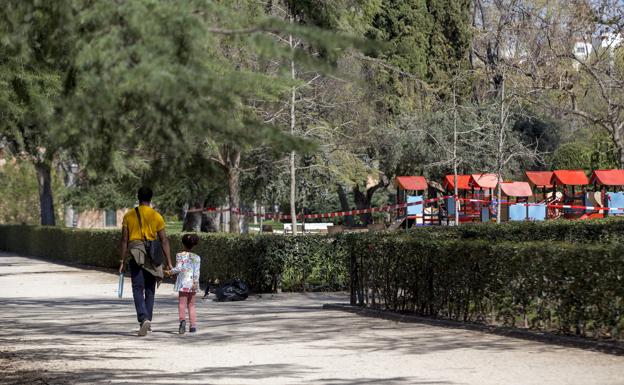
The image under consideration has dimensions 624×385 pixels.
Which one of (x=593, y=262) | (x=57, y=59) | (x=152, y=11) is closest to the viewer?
(x=152, y=11)

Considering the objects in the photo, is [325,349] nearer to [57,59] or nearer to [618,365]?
[618,365]

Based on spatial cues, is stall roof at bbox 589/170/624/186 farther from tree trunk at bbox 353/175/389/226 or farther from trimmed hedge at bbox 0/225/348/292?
trimmed hedge at bbox 0/225/348/292

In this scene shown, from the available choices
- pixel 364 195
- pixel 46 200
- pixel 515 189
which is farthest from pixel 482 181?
pixel 46 200

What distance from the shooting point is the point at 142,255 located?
45.2 feet

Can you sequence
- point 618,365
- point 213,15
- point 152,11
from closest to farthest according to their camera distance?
point 152,11 → point 213,15 → point 618,365

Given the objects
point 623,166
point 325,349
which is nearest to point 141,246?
point 325,349

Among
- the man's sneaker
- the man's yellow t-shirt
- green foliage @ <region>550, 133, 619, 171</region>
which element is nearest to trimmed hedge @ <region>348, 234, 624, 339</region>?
the man's yellow t-shirt

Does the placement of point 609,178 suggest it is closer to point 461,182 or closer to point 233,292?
point 461,182

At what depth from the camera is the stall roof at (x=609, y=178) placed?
127ft

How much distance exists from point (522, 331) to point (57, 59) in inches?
286

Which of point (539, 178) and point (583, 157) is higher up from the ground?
point (583, 157)

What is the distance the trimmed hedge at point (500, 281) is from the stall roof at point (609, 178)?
23300 mm

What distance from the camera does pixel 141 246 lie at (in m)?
13.8

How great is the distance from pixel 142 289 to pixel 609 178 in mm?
28053
